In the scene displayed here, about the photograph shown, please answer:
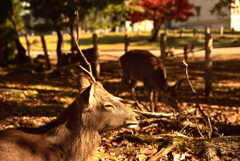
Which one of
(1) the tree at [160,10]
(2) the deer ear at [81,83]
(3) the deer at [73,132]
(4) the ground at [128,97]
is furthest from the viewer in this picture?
(1) the tree at [160,10]

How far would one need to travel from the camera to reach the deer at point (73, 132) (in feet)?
10.5

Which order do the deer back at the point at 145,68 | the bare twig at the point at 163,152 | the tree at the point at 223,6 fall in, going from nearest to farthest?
the bare twig at the point at 163,152
the deer back at the point at 145,68
the tree at the point at 223,6

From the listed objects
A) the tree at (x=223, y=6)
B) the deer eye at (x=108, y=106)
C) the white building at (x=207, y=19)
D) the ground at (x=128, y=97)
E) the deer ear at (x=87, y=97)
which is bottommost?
the ground at (x=128, y=97)

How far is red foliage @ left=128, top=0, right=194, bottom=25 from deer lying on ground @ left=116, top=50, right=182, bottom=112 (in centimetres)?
2476

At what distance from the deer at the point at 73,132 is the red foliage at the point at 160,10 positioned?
30.5 m

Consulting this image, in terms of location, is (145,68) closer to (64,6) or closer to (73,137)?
(73,137)

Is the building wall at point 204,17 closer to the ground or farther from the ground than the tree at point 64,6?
farther from the ground

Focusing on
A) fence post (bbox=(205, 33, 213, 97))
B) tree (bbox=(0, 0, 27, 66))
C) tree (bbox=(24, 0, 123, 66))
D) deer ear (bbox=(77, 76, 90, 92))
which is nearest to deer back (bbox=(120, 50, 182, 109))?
fence post (bbox=(205, 33, 213, 97))

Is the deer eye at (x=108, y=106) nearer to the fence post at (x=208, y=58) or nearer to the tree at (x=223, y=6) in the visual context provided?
the fence post at (x=208, y=58)

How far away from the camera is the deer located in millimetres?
3215

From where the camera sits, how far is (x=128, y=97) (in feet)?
32.0

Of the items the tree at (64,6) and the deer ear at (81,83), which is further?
the tree at (64,6)

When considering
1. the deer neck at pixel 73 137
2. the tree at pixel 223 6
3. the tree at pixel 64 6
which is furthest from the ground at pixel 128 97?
the tree at pixel 223 6

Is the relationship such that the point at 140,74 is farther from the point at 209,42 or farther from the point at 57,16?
the point at 57,16
